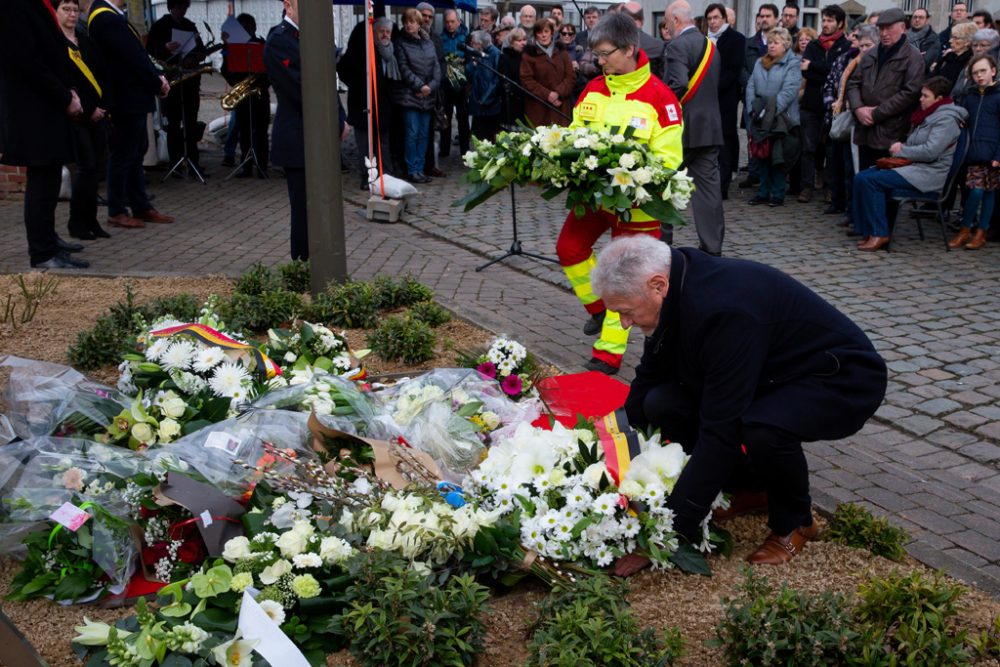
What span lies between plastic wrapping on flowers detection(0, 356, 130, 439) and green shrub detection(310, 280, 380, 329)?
71.4 inches

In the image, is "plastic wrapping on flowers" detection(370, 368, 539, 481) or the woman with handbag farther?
the woman with handbag

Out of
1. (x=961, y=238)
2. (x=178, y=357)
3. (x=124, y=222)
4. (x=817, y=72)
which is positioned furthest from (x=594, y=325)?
(x=817, y=72)

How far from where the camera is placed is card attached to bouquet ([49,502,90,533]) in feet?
12.3

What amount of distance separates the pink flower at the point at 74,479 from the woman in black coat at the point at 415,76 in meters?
9.82

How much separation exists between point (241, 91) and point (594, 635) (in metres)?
12.3

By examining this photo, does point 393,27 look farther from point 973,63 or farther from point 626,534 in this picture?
point 626,534

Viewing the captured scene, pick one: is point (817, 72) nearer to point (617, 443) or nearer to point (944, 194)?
point (944, 194)

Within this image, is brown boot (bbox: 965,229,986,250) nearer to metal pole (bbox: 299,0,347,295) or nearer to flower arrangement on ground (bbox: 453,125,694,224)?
flower arrangement on ground (bbox: 453,125,694,224)

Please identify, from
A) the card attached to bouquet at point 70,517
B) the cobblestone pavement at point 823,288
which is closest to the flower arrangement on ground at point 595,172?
the cobblestone pavement at point 823,288

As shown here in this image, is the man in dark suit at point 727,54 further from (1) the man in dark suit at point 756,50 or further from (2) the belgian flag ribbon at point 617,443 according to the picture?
(2) the belgian flag ribbon at point 617,443

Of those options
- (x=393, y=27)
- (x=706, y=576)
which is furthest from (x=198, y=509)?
(x=393, y=27)

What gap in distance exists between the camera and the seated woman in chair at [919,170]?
9.83m

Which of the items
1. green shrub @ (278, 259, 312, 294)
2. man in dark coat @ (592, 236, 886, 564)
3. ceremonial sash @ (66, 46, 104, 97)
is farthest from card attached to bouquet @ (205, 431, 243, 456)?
ceremonial sash @ (66, 46, 104, 97)

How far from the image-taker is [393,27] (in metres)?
13.6
